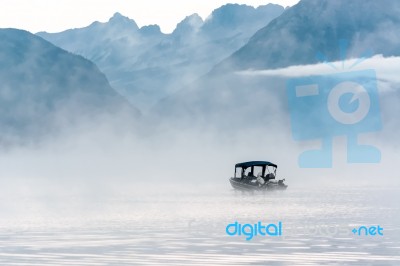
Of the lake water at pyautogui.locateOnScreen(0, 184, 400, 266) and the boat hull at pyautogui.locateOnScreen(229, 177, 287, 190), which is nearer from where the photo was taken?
the lake water at pyautogui.locateOnScreen(0, 184, 400, 266)

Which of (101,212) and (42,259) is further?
(101,212)

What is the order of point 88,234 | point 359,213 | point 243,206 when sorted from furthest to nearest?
point 243,206, point 359,213, point 88,234

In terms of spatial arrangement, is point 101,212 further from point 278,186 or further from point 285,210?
point 278,186

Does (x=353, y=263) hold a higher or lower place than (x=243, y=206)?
lower

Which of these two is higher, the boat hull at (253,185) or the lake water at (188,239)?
the boat hull at (253,185)

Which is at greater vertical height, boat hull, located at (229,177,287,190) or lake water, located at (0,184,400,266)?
boat hull, located at (229,177,287,190)

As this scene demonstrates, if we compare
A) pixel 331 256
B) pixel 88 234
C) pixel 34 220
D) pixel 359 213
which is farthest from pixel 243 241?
pixel 359 213

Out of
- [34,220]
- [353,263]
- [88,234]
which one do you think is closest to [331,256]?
[353,263]

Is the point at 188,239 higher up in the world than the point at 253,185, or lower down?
lower down

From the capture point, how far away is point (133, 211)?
12500cm

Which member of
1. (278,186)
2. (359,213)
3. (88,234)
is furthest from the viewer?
(278,186)

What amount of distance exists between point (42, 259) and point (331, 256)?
19718mm

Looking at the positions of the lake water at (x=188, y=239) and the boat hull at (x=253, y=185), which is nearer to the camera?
the lake water at (x=188, y=239)

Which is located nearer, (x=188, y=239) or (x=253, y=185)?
(x=188, y=239)
